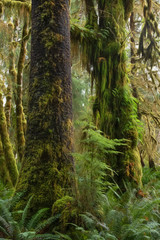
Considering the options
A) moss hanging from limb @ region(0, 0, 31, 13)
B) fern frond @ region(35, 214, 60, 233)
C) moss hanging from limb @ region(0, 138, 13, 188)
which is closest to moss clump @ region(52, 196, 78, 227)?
fern frond @ region(35, 214, 60, 233)

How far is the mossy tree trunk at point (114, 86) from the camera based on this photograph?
6066mm

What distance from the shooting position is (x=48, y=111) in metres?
3.30

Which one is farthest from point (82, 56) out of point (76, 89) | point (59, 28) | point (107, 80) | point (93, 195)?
point (93, 195)

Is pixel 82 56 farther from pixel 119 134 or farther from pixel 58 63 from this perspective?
pixel 58 63

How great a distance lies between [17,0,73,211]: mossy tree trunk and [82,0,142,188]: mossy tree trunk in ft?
9.12

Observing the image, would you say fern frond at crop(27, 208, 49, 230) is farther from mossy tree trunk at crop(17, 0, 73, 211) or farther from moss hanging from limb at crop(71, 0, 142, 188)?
moss hanging from limb at crop(71, 0, 142, 188)

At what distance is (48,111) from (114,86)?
3457mm

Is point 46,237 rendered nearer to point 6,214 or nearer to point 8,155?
point 6,214

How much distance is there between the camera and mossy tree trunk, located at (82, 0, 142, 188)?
19.9 feet

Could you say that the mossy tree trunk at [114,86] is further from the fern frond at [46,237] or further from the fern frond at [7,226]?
the fern frond at [7,226]

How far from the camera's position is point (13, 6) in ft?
24.7

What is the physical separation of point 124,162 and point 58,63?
333cm

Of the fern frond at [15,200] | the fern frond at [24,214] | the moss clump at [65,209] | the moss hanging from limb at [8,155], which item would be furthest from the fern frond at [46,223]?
the moss hanging from limb at [8,155]

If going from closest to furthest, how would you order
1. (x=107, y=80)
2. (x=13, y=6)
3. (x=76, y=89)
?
(x=107, y=80)
(x=13, y=6)
(x=76, y=89)
